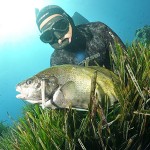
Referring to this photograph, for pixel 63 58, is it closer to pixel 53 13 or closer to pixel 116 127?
pixel 53 13

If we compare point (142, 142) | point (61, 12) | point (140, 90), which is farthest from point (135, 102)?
point (61, 12)

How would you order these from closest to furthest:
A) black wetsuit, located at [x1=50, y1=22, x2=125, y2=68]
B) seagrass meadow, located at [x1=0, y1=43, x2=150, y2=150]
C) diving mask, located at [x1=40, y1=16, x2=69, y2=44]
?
seagrass meadow, located at [x1=0, y1=43, x2=150, y2=150], diving mask, located at [x1=40, y1=16, x2=69, y2=44], black wetsuit, located at [x1=50, y1=22, x2=125, y2=68]

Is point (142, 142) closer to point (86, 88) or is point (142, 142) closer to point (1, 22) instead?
point (86, 88)

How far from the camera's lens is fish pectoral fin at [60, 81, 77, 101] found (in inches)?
73.8

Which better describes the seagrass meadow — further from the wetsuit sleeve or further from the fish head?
the wetsuit sleeve

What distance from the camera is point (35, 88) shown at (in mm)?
1904

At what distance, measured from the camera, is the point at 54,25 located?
18.4ft

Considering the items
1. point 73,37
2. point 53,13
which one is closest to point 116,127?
point 73,37

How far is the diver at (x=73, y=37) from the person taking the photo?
551 cm

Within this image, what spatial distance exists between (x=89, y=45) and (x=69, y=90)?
4.01 meters

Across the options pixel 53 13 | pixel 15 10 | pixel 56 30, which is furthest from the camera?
pixel 15 10

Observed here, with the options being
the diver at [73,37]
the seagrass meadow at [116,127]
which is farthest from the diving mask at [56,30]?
the seagrass meadow at [116,127]

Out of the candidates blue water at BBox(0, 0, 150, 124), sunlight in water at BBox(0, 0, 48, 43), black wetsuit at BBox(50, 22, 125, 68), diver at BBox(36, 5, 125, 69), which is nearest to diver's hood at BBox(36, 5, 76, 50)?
diver at BBox(36, 5, 125, 69)

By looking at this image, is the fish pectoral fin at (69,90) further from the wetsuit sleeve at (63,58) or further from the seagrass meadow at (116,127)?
the wetsuit sleeve at (63,58)
